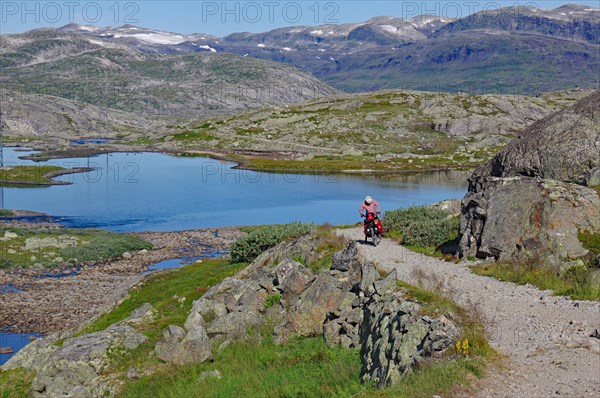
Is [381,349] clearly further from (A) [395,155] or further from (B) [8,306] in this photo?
(A) [395,155]

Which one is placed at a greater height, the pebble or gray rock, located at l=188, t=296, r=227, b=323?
gray rock, located at l=188, t=296, r=227, b=323

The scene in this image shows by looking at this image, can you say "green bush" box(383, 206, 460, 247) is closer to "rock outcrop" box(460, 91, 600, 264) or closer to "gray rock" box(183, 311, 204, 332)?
"rock outcrop" box(460, 91, 600, 264)

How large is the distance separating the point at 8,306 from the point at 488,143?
17661cm

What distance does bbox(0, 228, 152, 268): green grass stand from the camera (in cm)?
6119

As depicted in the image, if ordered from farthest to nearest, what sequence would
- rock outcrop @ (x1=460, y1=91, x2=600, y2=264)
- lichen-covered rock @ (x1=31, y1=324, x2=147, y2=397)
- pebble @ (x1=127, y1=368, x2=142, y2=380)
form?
rock outcrop @ (x1=460, y1=91, x2=600, y2=264), lichen-covered rock @ (x1=31, y1=324, x2=147, y2=397), pebble @ (x1=127, y1=368, x2=142, y2=380)

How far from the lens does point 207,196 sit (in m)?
118

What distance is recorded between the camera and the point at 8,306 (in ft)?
154

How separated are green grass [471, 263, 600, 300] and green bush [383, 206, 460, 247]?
653 cm

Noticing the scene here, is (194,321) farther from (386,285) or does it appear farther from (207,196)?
(207,196)

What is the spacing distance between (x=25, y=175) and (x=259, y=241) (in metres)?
111

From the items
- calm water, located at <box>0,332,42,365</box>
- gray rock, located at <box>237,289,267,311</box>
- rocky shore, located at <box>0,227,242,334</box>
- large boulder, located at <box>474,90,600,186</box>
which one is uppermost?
large boulder, located at <box>474,90,600,186</box>

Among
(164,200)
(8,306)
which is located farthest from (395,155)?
(8,306)

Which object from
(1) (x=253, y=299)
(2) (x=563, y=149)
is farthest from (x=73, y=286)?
(2) (x=563, y=149)

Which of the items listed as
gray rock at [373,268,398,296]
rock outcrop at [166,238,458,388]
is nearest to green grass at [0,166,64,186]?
rock outcrop at [166,238,458,388]
